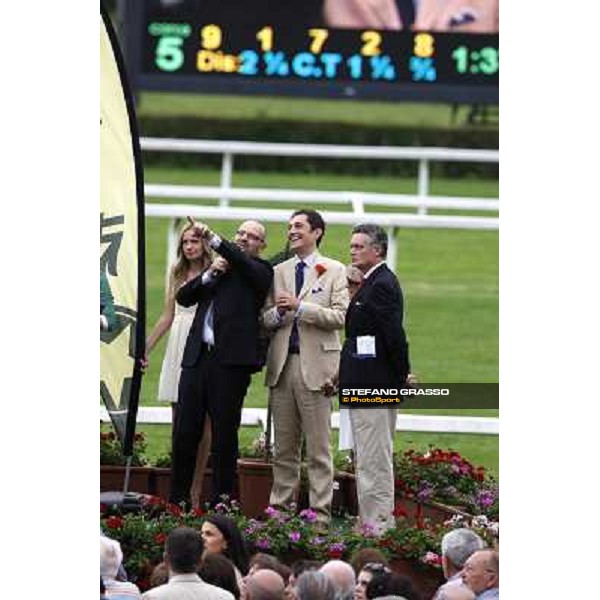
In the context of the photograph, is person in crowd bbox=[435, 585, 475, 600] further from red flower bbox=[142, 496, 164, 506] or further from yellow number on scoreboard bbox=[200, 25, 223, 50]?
yellow number on scoreboard bbox=[200, 25, 223, 50]

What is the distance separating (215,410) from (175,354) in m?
0.51

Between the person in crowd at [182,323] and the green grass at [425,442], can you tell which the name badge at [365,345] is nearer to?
the person in crowd at [182,323]

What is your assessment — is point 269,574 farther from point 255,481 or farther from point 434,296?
point 434,296

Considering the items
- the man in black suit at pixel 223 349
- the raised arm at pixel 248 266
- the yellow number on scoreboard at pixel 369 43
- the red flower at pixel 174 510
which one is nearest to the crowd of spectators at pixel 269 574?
the red flower at pixel 174 510

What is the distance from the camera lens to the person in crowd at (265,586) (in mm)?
7176

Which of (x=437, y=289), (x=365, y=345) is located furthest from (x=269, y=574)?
(x=437, y=289)

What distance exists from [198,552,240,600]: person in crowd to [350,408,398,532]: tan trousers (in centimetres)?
184

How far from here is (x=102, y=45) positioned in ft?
27.8

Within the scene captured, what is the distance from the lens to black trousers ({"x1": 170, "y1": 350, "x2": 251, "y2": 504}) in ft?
30.8

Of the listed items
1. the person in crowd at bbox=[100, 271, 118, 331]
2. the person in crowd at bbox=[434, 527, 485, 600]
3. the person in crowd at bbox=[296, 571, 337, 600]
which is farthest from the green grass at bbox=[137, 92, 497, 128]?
the person in crowd at bbox=[296, 571, 337, 600]

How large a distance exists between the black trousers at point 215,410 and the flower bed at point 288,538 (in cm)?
40
